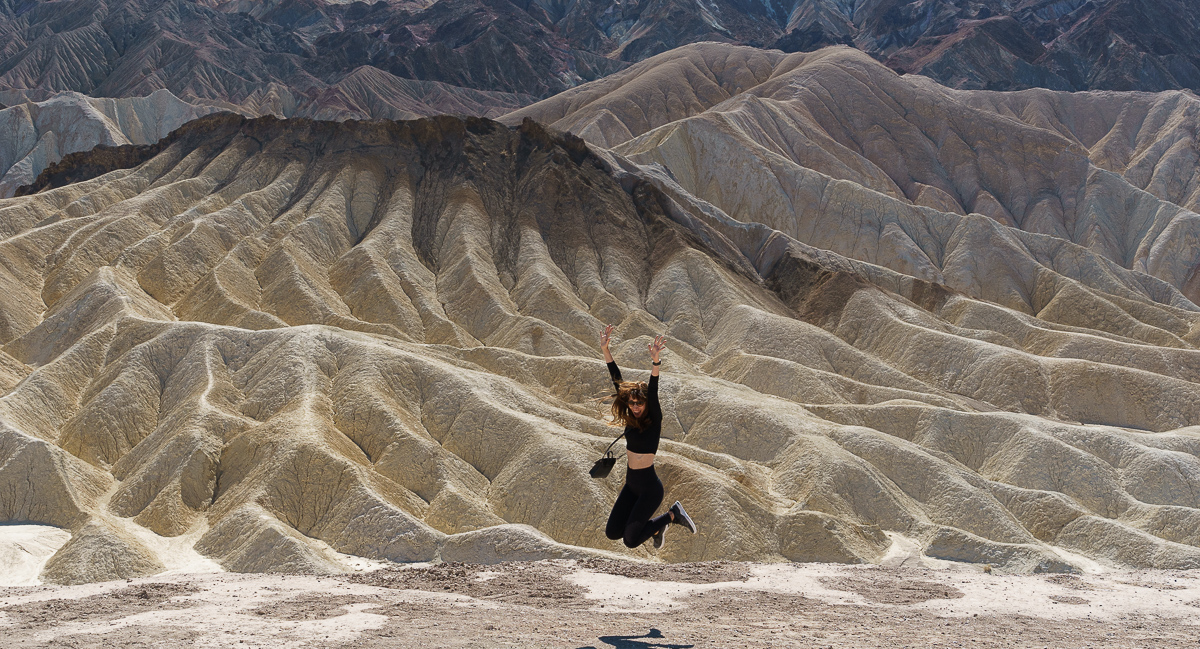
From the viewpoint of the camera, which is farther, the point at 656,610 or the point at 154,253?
the point at 154,253

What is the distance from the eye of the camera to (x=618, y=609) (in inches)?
667

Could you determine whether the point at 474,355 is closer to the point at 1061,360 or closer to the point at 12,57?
the point at 1061,360

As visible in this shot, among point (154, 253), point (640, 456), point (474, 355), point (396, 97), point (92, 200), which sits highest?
point (396, 97)

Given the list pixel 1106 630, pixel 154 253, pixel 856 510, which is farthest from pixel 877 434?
pixel 154 253

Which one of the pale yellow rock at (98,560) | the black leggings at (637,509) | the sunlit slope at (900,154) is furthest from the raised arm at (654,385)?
the sunlit slope at (900,154)

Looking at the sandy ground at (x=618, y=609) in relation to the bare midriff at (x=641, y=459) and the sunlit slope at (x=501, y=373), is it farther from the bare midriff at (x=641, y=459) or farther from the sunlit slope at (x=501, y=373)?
the sunlit slope at (x=501, y=373)

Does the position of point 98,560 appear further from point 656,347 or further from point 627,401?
point 656,347

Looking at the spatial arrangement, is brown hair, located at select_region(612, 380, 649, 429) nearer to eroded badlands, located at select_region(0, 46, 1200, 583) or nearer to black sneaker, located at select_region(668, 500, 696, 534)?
black sneaker, located at select_region(668, 500, 696, 534)

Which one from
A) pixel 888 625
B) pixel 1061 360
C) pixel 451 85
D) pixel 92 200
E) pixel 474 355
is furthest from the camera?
pixel 451 85

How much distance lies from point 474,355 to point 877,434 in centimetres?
2304

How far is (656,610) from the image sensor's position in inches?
666

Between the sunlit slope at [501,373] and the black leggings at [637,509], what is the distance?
19886mm

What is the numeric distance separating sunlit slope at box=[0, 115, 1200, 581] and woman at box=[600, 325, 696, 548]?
19892 mm

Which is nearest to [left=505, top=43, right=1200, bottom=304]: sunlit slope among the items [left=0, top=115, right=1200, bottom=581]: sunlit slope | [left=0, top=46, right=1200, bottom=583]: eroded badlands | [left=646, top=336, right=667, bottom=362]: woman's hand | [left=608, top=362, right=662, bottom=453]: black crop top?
[left=0, top=46, right=1200, bottom=583]: eroded badlands
